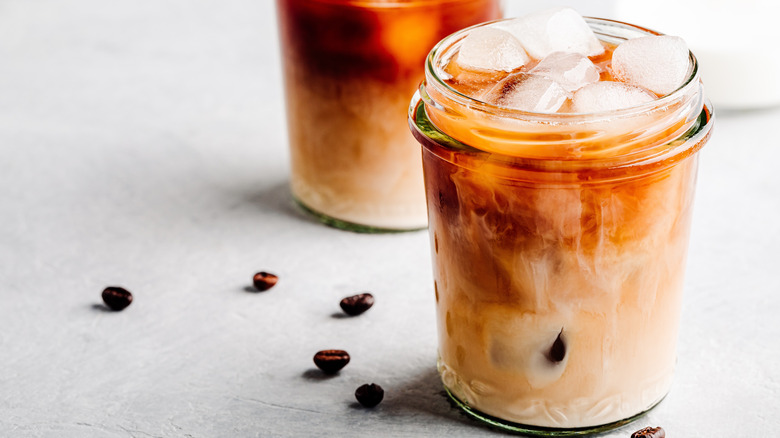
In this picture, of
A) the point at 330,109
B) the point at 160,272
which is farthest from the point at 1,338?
the point at 330,109

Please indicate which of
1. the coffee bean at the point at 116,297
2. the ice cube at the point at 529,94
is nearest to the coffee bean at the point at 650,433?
the ice cube at the point at 529,94

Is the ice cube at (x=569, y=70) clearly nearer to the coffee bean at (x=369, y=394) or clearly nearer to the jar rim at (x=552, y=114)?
the jar rim at (x=552, y=114)

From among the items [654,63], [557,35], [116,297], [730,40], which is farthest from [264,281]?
[730,40]

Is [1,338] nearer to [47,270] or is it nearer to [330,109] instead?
[47,270]

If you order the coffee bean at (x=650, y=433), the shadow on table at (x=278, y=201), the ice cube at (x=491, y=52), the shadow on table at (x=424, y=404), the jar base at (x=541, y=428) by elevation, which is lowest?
the shadow on table at (x=424, y=404)

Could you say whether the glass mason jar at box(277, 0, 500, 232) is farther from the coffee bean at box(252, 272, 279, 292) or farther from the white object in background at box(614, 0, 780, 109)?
the white object in background at box(614, 0, 780, 109)
